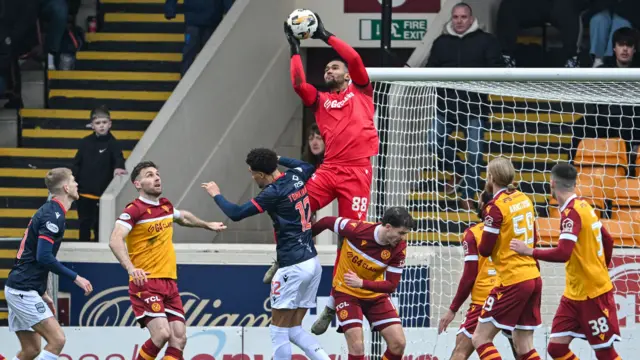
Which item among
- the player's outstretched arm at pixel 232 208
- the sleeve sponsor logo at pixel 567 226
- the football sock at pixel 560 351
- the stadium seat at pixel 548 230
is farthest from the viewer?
the stadium seat at pixel 548 230

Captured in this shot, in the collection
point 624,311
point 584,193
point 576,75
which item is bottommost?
point 624,311

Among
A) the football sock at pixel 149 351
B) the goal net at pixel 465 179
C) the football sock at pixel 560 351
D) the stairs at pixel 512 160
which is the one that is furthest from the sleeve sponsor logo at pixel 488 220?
the football sock at pixel 149 351

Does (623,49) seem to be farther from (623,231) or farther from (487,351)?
(487,351)

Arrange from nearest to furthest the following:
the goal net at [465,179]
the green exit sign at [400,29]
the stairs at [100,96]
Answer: the goal net at [465,179] < the stairs at [100,96] < the green exit sign at [400,29]

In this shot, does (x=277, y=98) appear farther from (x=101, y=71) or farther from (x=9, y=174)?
(x=9, y=174)

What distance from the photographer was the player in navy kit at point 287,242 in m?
11.1

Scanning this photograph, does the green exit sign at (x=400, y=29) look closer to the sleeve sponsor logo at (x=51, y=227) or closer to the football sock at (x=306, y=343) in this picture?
the sleeve sponsor logo at (x=51, y=227)

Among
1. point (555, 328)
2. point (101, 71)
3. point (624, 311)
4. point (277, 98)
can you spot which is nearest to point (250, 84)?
point (277, 98)

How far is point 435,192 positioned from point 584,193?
5.40ft

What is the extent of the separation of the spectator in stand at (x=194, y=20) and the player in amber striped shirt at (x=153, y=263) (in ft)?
17.3

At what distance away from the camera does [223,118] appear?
17.0 metres

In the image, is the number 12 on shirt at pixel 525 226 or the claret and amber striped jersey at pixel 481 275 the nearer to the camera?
the number 12 on shirt at pixel 525 226

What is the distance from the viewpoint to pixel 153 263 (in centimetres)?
1173

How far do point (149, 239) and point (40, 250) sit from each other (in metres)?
0.97
